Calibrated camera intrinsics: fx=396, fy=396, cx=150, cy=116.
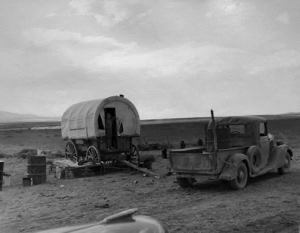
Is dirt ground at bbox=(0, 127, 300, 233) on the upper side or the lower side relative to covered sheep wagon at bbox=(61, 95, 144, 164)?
lower

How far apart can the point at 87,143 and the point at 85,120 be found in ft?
4.04

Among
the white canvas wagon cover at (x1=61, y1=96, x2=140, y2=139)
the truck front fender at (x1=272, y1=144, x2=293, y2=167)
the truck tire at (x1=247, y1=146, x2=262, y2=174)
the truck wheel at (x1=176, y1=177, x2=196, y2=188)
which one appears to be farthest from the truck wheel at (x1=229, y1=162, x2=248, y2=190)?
the white canvas wagon cover at (x1=61, y1=96, x2=140, y2=139)

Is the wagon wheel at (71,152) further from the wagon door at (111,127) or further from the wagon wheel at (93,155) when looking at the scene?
the wagon door at (111,127)

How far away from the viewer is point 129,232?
2.75 m

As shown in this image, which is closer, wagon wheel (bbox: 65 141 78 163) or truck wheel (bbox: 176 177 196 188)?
truck wheel (bbox: 176 177 196 188)

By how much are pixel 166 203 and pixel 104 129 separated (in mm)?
6581

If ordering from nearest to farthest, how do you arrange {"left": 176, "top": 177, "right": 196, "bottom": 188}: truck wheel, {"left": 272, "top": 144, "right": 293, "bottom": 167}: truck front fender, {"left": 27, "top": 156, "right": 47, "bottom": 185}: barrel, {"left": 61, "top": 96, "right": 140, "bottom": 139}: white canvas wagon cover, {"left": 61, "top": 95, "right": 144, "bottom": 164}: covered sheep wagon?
{"left": 176, "top": 177, "right": 196, "bottom": 188}: truck wheel, {"left": 272, "top": 144, "right": 293, "bottom": 167}: truck front fender, {"left": 27, "top": 156, "right": 47, "bottom": 185}: barrel, {"left": 61, "top": 96, "right": 140, "bottom": 139}: white canvas wagon cover, {"left": 61, "top": 95, "right": 144, "bottom": 164}: covered sheep wagon

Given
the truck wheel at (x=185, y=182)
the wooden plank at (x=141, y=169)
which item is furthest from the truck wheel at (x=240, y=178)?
the wooden plank at (x=141, y=169)

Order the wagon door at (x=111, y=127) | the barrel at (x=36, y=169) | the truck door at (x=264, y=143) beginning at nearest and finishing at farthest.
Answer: the truck door at (x=264, y=143) → the barrel at (x=36, y=169) → the wagon door at (x=111, y=127)

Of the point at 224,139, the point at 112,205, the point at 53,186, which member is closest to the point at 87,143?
the point at 53,186

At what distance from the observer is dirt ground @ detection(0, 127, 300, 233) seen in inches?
273

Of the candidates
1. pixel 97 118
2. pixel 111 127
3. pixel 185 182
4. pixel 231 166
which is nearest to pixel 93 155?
pixel 111 127

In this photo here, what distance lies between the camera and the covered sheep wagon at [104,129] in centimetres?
1460

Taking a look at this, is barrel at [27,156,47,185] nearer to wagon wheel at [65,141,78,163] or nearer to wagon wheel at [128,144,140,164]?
wagon wheel at [65,141,78,163]
